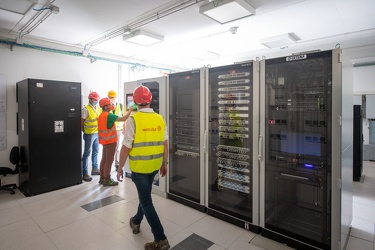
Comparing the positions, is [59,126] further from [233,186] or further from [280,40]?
[280,40]

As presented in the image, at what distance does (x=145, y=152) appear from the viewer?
231 centimetres

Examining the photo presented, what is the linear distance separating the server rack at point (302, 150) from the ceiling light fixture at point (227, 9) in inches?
40.8

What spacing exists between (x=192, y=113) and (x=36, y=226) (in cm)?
252

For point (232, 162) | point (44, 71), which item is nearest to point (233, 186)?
point (232, 162)

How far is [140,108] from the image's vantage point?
2.45 meters

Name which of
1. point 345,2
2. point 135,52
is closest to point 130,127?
point 345,2

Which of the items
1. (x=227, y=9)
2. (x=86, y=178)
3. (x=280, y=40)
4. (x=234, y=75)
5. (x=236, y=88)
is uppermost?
(x=280, y=40)

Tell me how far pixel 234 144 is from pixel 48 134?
323cm

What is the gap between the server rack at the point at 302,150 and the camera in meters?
2.20

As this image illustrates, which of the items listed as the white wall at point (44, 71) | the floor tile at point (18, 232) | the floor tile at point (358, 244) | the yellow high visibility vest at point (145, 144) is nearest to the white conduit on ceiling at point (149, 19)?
the white wall at point (44, 71)

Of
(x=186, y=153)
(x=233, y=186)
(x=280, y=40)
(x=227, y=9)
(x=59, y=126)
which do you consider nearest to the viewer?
(x=233, y=186)

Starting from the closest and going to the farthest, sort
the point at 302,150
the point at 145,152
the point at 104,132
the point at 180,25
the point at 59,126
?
the point at 145,152 → the point at 302,150 → the point at 180,25 → the point at 59,126 → the point at 104,132

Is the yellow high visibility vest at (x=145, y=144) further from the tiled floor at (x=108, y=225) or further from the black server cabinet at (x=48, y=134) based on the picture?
the black server cabinet at (x=48, y=134)

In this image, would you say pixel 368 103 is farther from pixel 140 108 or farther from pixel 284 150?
pixel 140 108
